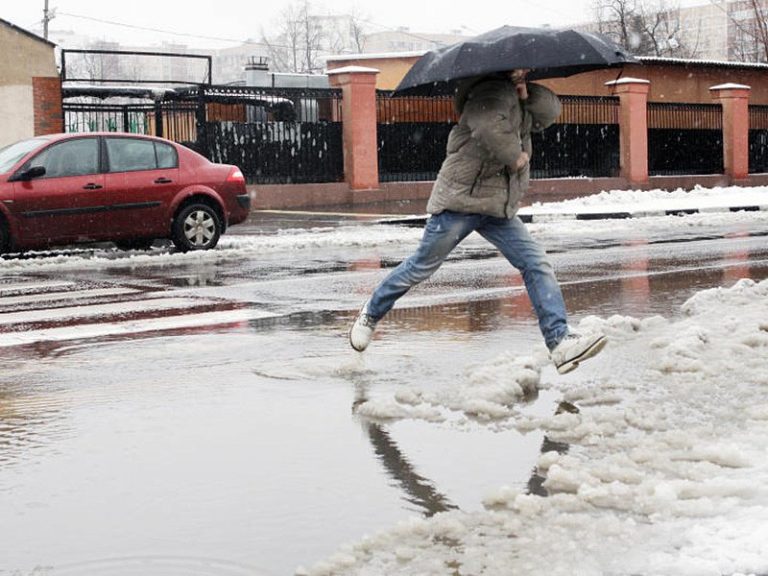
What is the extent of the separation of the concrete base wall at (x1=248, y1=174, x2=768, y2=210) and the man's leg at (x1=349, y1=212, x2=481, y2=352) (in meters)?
19.1

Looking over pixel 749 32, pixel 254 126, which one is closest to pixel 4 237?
pixel 254 126

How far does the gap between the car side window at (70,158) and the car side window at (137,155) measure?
20 cm

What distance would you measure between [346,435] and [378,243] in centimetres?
1149

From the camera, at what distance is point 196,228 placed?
1582cm

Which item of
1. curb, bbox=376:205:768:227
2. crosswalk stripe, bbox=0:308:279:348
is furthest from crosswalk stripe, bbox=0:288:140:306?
curb, bbox=376:205:768:227

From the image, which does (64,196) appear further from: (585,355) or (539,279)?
(585,355)

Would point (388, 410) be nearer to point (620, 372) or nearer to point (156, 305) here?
point (620, 372)

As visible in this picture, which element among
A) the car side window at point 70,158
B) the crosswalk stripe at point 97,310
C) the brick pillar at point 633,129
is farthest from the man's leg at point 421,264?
the brick pillar at point 633,129

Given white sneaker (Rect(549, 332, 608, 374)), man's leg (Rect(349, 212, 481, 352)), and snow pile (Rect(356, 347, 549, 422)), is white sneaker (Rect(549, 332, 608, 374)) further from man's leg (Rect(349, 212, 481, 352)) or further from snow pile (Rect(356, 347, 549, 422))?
man's leg (Rect(349, 212, 481, 352))

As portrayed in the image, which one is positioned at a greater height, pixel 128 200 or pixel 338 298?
pixel 128 200

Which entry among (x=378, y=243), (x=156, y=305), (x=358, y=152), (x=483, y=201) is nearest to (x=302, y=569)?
(x=483, y=201)

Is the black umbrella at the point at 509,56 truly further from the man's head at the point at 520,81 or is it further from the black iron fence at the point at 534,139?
the black iron fence at the point at 534,139

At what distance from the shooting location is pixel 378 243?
16969mm

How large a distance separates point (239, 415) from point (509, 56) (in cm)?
223
